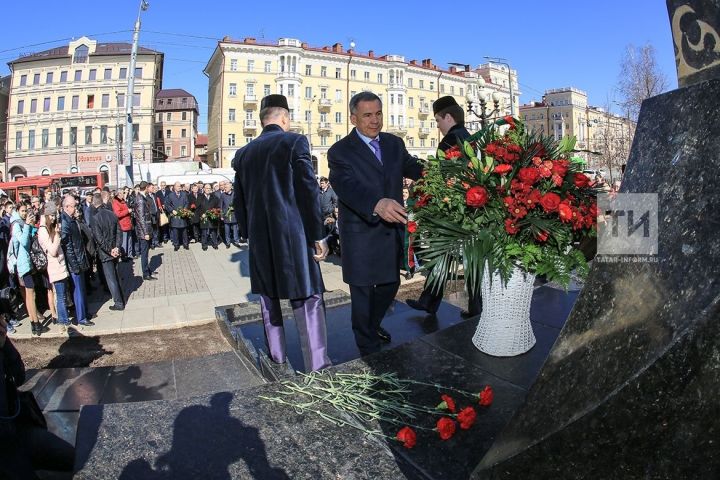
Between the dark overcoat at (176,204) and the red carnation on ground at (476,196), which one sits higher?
the dark overcoat at (176,204)

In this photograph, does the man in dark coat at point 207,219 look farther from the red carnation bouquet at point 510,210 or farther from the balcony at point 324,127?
the balcony at point 324,127

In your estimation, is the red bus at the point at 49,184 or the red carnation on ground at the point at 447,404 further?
the red bus at the point at 49,184

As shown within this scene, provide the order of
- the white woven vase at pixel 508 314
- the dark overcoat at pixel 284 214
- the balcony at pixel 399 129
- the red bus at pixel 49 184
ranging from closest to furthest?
the white woven vase at pixel 508 314 < the dark overcoat at pixel 284 214 < the red bus at pixel 49 184 < the balcony at pixel 399 129

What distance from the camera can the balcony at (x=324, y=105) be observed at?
6806 cm

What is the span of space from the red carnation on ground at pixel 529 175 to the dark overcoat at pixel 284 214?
52.0 inches

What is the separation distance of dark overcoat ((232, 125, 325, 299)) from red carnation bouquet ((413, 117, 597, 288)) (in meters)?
0.83

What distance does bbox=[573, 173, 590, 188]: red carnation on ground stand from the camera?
123 inches

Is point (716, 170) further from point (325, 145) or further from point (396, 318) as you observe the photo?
point (325, 145)

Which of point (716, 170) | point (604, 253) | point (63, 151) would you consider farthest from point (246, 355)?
point (63, 151)

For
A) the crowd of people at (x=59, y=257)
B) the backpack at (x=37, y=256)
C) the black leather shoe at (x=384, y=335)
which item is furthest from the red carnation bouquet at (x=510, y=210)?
the backpack at (x=37, y=256)

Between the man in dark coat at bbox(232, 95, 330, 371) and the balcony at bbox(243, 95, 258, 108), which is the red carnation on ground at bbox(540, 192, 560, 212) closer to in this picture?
the man in dark coat at bbox(232, 95, 330, 371)

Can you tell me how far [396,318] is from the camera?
5.20 metres

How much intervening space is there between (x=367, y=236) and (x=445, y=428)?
1.78 meters

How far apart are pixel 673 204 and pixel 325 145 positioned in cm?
7001
